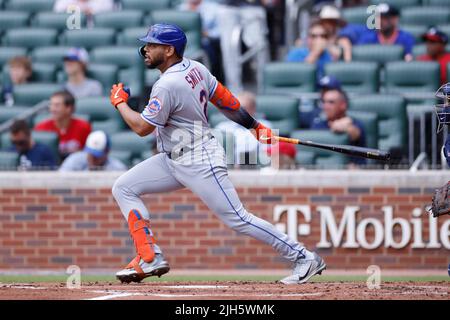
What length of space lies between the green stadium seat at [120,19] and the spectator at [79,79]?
5.17ft

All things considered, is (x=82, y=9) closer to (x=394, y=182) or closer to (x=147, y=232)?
(x=394, y=182)

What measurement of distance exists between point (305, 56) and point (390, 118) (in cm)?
196

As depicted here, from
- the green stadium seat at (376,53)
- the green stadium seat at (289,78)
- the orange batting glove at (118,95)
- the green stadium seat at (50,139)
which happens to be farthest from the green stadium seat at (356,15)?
the orange batting glove at (118,95)

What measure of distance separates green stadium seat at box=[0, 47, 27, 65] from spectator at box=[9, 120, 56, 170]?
2.54 m

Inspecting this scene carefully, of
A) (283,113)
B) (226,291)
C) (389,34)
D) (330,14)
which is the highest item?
(330,14)

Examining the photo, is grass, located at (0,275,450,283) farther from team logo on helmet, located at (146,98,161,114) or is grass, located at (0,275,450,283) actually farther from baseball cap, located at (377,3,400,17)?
baseball cap, located at (377,3,400,17)

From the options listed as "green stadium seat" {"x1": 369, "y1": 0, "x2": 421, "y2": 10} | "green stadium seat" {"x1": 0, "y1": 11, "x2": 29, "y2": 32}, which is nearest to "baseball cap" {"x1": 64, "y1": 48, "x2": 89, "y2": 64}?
"green stadium seat" {"x1": 0, "y1": 11, "x2": 29, "y2": 32}

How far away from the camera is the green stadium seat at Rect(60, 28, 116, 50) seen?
46.9 ft

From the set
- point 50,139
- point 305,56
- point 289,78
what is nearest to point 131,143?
point 50,139

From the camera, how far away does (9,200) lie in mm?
11766

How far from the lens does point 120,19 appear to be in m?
14.7

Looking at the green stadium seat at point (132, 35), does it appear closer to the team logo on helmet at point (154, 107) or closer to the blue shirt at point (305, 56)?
the blue shirt at point (305, 56)

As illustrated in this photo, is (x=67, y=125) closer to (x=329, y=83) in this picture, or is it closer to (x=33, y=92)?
(x=33, y=92)

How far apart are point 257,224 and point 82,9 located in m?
8.07
